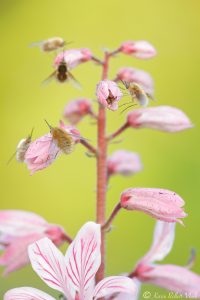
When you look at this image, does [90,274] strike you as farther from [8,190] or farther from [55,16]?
[55,16]

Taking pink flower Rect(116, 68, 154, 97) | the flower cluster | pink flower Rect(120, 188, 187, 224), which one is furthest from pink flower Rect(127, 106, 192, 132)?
pink flower Rect(120, 188, 187, 224)

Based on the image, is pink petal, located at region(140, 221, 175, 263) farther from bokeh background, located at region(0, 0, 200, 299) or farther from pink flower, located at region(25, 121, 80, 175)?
bokeh background, located at region(0, 0, 200, 299)

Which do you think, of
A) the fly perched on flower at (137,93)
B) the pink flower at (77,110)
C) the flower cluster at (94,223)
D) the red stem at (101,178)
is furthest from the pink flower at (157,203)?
the pink flower at (77,110)

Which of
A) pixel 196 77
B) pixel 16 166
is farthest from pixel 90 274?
pixel 196 77

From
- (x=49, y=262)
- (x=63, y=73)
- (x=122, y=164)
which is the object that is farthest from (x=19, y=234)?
(x=122, y=164)

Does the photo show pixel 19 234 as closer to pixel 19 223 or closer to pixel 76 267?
pixel 19 223

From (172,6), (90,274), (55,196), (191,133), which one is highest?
(172,6)
